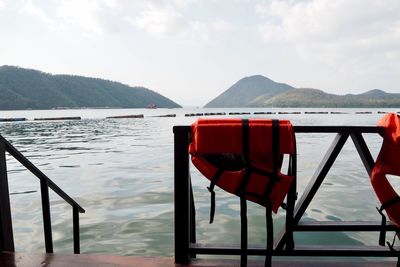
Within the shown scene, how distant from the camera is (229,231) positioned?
8297mm

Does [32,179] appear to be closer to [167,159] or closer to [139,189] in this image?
[139,189]

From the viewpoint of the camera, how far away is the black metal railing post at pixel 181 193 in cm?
298

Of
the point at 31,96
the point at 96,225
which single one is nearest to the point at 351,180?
the point at 96,225

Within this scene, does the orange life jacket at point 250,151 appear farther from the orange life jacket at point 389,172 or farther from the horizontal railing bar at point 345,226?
the orange life jacket at point 389,172

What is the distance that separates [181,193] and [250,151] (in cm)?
77

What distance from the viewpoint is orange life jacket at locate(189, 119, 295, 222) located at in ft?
8.90

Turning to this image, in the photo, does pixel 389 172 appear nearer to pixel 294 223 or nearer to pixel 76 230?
pixel 294 223

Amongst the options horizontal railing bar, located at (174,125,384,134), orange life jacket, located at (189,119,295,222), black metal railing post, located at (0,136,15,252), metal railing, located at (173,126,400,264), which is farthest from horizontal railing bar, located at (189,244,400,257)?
black metal railing post, located at (0,136,15,252)

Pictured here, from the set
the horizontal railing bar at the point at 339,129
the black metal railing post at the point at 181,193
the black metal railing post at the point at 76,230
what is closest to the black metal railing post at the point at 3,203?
the black metal railing post at the point at 76,230

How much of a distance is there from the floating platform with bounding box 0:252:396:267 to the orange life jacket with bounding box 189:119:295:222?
2.85 ft

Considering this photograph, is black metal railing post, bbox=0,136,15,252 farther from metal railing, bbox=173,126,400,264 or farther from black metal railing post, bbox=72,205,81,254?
metal railing, bbox=173,126,400,264

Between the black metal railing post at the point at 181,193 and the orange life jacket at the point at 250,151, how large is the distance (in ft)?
0.53

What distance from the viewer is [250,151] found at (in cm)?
274

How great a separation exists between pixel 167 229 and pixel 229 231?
58.4 inches
